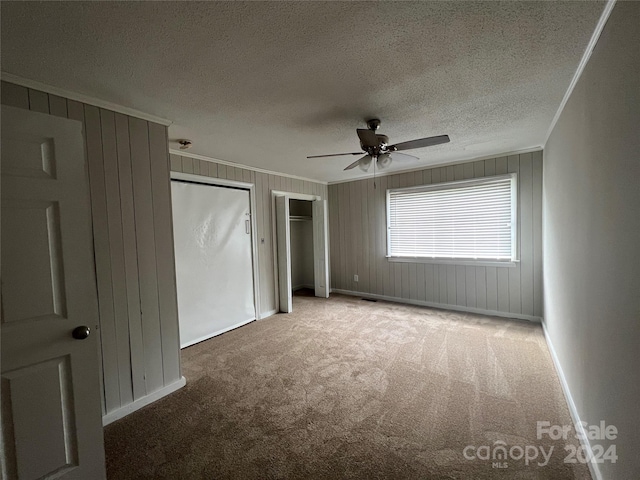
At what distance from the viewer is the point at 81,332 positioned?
1.43 meters

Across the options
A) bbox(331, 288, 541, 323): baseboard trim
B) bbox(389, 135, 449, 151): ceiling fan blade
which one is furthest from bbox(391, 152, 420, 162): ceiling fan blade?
bbox(331, 288, 541, 323): baseboard trim

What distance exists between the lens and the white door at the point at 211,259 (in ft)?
10.6

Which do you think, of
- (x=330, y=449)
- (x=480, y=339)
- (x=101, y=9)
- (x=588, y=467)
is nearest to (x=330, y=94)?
(x=101, y=9)

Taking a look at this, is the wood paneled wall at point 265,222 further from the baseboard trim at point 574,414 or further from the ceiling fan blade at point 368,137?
the baseboard trim at point 574,414

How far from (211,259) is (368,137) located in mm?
2453

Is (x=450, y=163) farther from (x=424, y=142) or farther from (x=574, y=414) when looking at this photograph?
(x=574, y=414)

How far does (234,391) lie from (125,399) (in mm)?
813

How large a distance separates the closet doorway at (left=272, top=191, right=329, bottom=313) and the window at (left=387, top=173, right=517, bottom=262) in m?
1.28

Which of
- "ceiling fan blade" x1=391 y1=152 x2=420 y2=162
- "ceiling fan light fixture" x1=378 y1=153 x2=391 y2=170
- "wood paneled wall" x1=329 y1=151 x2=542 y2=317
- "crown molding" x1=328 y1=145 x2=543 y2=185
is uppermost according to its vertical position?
"crown molding" x1=328 y1=145 x2=543 y2=185

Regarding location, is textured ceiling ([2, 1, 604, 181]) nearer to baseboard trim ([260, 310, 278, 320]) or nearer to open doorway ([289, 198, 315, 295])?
baseboard trim ([260, 310, 278, 320])

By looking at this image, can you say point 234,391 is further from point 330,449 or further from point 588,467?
point 588,467

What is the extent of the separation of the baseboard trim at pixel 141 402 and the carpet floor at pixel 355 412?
0.19 ft

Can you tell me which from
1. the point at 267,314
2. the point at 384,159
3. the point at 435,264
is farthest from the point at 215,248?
the point at 435,264

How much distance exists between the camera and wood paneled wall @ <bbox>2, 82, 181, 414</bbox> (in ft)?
6.57
